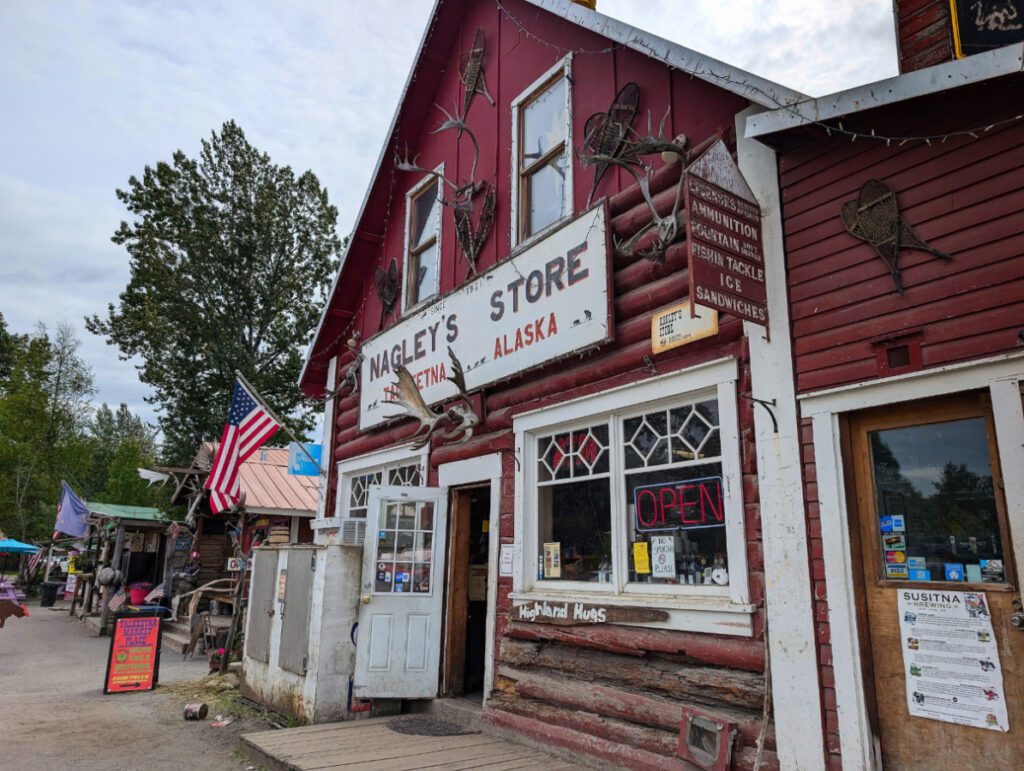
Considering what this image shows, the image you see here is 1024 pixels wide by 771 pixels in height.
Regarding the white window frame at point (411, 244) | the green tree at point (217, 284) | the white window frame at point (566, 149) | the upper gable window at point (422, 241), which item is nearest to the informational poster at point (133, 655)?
the white window frame at point (411, 244)

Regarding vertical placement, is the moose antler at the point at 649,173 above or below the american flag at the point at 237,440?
above

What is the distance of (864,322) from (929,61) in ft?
6.34

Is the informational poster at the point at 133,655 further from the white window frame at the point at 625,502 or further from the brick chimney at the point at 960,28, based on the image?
the brick chimney at the point at 960,28

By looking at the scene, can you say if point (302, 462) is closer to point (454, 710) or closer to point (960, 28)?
point (454, 710)

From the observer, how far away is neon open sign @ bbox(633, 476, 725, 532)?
5250 millimetres

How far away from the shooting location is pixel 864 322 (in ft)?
14.5

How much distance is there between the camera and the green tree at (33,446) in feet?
104

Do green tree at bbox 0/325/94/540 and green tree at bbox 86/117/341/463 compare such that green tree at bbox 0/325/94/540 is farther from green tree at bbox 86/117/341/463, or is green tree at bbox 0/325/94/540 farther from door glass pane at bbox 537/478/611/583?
door glass pane at bbox 537/478/611/583

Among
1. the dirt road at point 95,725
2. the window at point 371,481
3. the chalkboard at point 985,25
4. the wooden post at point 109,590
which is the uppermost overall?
the chalkboard at point 985,25

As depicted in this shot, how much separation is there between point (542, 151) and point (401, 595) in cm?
502

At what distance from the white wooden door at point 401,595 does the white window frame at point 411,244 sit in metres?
2.61

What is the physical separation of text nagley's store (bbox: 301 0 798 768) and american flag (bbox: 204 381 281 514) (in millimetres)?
1747

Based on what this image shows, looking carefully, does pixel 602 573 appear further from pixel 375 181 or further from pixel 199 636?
pixel 199 636

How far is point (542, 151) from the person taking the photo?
774cm
